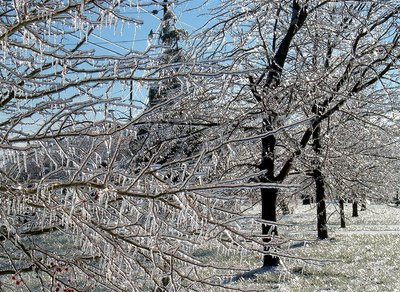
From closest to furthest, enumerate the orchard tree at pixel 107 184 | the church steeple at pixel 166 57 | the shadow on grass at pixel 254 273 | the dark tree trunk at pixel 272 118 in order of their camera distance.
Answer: the orchard tree at pixel 107 184 < the church steeple at pixel 166 57 < the dark tree trunk at pixel 272 118 < the shadow on grass at pixel 254 273

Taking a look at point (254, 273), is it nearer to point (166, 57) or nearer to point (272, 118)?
point (272, 118)

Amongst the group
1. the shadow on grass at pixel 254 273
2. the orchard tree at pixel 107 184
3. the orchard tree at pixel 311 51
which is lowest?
the shadow on grass at pixel 254 273

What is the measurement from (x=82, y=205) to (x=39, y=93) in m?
1.16

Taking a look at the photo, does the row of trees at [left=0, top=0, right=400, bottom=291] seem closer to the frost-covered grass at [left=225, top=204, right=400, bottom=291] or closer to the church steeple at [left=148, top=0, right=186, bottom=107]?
the church steeple at [left=148, top=0, right=186, bottom=107]

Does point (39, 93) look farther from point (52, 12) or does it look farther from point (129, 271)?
point (129, 271)

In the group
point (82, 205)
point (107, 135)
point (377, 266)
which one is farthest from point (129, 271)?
point (377, 266)

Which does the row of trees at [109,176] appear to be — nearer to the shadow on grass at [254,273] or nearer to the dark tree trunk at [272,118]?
the dark tree trunk at [272,118]

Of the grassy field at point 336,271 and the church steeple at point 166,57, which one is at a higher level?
the church steeple at point 166,57

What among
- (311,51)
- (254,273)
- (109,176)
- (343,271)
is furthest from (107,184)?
(343,271)

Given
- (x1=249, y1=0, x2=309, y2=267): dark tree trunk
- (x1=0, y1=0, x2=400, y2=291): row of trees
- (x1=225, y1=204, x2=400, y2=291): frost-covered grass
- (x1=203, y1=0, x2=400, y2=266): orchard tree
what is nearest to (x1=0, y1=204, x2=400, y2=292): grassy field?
(x1=225, y1=204, x2=400, y2=291): frost-covered grass

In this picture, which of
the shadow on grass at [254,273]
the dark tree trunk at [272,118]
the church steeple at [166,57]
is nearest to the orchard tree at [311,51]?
the dark tree trunk at [272,118]

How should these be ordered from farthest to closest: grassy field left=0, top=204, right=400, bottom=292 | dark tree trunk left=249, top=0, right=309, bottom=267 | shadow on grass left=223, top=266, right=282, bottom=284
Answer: shadow on grass left=223, top=266, right=282, bottom=284 → grassy field left=0, top=204, right=400, bottom=292 → dark tree trunk left=249, top=0, right=309, bottom=267

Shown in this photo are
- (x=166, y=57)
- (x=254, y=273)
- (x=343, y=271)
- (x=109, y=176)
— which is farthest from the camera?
(x=343, y=271)

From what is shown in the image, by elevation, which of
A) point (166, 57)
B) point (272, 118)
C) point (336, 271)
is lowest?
point (336, 271)
